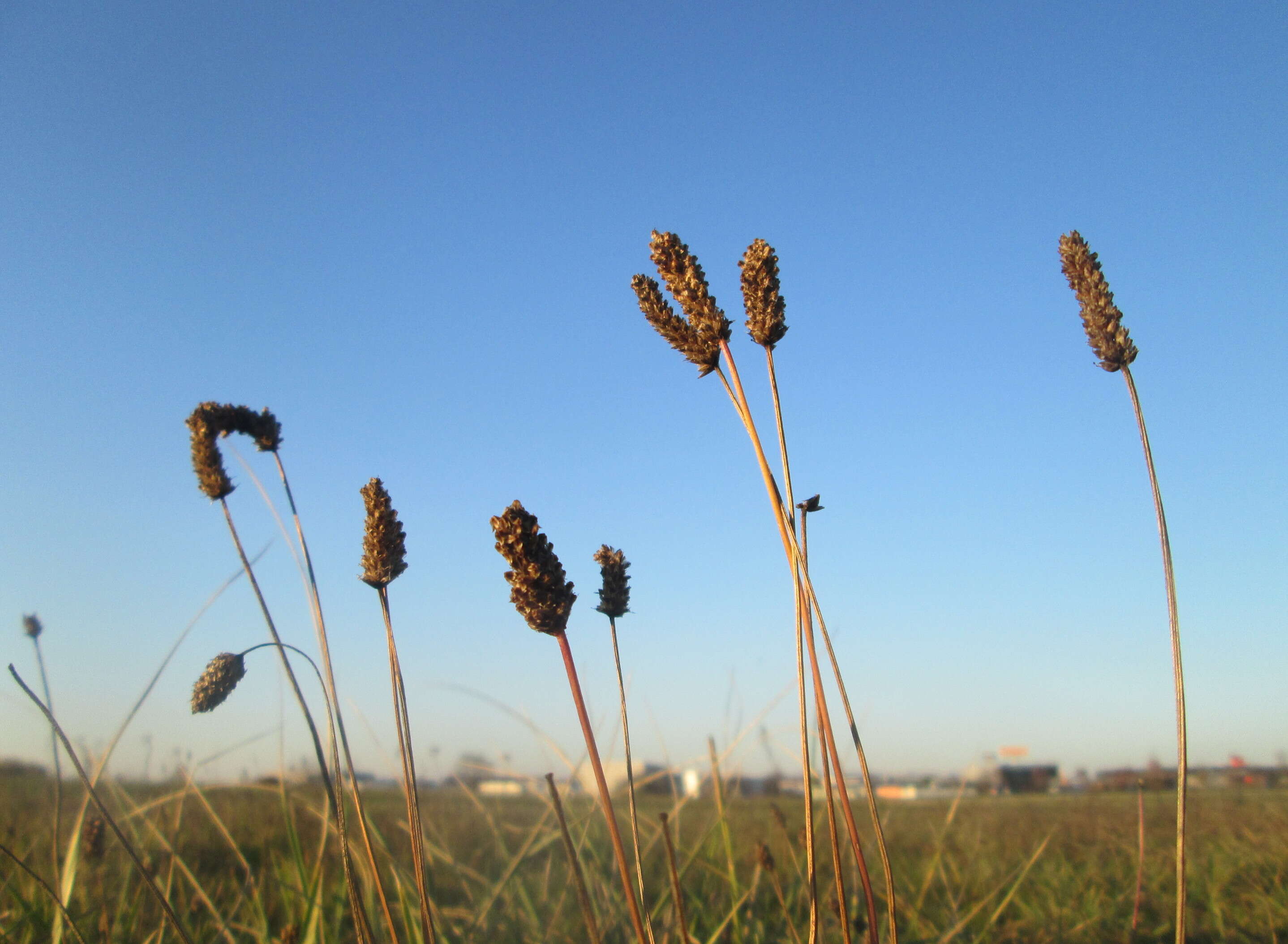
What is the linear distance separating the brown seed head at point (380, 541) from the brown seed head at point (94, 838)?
326cm

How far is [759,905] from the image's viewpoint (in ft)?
14.2

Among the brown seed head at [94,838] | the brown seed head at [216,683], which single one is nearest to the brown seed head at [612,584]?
the brown seed head at [216,683]

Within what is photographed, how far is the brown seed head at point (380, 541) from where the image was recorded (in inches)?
71.4

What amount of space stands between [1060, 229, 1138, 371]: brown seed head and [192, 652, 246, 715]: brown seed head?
2.33 meters

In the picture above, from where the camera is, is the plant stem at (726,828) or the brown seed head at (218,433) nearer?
the brown seed head at (218,433)

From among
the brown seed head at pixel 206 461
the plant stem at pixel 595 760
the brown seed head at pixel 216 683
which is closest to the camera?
the plant stem at pixel 595 760

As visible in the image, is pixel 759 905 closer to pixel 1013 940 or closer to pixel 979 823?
pixel 1013 940

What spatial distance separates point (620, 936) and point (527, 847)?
53 centimetres

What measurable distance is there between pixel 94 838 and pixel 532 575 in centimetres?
419

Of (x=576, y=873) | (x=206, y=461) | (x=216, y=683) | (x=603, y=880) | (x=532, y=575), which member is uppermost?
(x=206, y=461)

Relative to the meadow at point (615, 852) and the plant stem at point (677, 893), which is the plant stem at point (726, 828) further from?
the plant stem at point (677, 893)

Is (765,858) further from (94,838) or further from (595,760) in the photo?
(94,838)

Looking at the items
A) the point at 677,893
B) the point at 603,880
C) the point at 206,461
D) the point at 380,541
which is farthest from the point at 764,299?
the point at 603,880

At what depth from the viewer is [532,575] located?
128 centimetres
